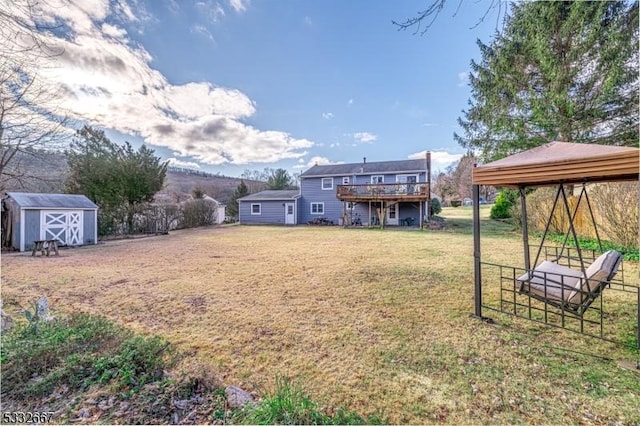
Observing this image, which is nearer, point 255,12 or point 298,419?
point 298,419

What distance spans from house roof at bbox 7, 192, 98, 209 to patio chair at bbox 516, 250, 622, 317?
14716 mm

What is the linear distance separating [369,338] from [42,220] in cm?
1325

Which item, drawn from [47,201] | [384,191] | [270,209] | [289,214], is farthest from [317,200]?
[47,201]

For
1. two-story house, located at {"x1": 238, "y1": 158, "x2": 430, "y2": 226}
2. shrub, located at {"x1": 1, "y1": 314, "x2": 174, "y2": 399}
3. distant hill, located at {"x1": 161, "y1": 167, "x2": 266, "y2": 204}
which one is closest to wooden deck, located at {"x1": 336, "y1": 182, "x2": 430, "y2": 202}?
two-story house, located at {"x1": 238, "y1": 158, "x2": 430, "y2": 226}

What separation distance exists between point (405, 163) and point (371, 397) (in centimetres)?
1982

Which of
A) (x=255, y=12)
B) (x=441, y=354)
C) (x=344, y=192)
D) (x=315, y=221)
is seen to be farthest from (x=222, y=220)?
(x=441, y=354)

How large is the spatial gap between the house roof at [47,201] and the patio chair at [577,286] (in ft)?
48.3

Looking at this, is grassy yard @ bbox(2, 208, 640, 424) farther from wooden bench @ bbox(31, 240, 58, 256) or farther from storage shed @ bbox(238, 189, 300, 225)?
storage shed @ bbox(238, 189, 300, 225)

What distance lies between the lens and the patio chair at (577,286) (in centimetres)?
300

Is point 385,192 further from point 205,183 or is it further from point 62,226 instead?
point 205,183

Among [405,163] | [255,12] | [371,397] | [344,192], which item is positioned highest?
[255,12]

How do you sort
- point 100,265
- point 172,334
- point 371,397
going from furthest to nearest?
point 100,265, point 172,334, point 371,397

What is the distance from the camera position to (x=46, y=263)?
7.51 metres

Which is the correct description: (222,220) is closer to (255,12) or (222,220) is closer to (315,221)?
(315,221)
